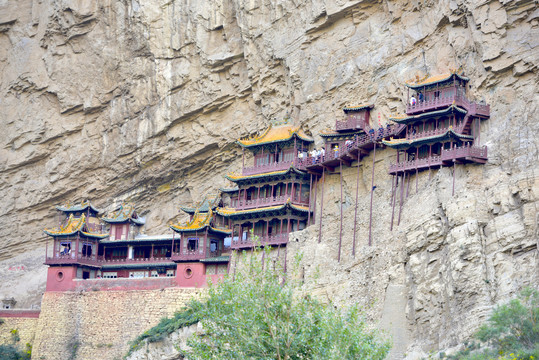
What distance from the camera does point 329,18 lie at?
179ft

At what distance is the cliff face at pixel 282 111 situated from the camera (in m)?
38.4

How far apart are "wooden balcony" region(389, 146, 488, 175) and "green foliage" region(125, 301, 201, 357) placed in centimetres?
1309

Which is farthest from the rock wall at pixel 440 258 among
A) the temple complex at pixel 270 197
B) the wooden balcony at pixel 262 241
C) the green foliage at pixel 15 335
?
the green foliage at pixel 15 335

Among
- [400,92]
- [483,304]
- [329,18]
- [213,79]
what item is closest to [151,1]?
[213,79]

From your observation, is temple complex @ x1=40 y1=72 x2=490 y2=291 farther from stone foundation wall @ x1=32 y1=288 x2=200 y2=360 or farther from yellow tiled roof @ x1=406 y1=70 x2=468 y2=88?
stone foundation wall @ x1=32 y1=288 x2=200 y2=360

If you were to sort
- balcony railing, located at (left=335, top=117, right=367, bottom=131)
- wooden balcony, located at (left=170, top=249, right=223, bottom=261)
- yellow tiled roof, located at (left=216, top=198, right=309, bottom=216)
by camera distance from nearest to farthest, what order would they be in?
balcony railing, located at (left=335, top=117, right=367, bottom=131) < yellow tiled roof, located at (left=216, top=198, right=309, bottom=216) < wooden balcony, located at (left=170, top=249, right=223, bottom=261)

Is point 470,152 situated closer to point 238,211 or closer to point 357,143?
point 357,143

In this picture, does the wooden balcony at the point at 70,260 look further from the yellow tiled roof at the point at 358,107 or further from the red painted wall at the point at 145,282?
the yellow tiled roof at the point at 358,107

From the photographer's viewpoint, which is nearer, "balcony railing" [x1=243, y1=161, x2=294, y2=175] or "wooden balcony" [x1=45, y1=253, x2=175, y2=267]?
"balcony railing" [x1=243, y1=161, x2=294, y2=175]

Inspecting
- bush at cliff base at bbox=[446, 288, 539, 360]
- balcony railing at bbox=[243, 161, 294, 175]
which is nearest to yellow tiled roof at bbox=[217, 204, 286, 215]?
balcony railing at bbox=[243, 161, 294, 175]

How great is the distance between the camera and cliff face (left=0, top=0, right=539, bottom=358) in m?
38.4

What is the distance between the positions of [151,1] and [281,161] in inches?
651

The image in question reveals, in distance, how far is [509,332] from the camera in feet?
106

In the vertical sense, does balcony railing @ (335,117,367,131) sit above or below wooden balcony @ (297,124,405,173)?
above
